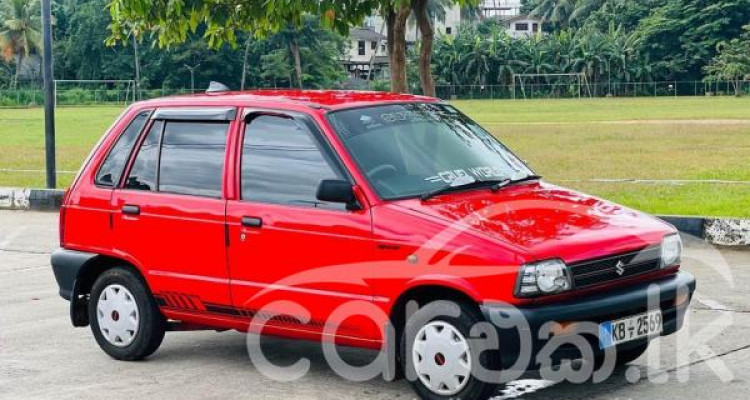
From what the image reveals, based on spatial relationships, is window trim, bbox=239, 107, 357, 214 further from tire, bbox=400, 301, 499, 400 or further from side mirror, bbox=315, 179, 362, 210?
tire, bbox=400, 301, 499, 400

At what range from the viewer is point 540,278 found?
5.98 meters

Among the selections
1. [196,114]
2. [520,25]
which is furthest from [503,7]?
[196,114]

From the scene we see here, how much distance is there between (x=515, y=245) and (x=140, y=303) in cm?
258

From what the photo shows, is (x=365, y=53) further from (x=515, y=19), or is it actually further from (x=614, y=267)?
(x=614, y=267)

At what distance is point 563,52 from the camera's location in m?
105

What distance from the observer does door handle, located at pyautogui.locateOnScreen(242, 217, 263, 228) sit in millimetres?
6992

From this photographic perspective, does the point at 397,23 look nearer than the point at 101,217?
No

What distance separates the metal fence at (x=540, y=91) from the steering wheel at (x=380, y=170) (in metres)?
79.8

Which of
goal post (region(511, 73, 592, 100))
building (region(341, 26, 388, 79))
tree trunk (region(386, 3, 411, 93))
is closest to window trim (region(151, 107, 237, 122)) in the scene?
tree trunk (region(386, 3, 411, 93))

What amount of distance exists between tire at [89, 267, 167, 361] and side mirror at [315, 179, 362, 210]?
62.0 inches

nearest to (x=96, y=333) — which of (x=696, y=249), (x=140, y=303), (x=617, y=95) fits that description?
(x=140, y=303)

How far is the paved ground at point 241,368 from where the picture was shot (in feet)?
22.0

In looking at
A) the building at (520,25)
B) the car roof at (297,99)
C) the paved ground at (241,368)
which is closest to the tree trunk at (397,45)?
the paved ground at (241,368)

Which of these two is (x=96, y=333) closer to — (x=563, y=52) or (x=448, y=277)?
(x=448, y=277)
